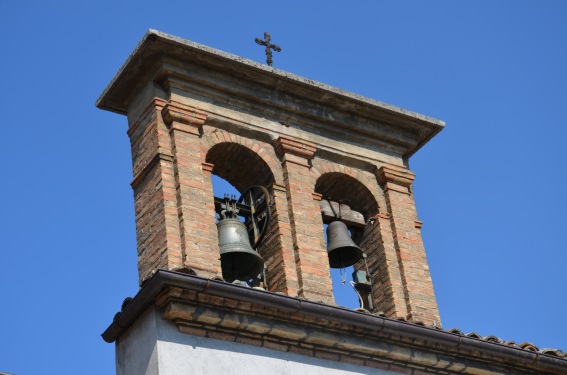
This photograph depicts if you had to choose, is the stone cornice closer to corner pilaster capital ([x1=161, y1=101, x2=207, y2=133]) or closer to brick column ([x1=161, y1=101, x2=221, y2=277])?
brick column ([x1=161, y1=101, x2=221, y2=277])

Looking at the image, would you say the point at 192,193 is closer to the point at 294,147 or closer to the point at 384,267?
the point at 294,147

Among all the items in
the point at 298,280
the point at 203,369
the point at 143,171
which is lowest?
the point at 203,369

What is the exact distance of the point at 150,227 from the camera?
13.5 meters

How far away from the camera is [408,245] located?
580 inches

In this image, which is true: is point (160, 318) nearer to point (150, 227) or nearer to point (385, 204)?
point (150, 227)

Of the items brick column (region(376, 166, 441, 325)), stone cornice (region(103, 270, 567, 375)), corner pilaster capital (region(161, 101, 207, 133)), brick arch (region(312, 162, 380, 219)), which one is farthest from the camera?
brick arch (region(312, 162, 380, 219))

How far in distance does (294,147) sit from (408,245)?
1520 mm

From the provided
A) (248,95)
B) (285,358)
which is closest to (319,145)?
(248,95)

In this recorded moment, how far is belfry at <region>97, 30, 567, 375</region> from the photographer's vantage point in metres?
12.4

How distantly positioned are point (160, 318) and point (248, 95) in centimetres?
320

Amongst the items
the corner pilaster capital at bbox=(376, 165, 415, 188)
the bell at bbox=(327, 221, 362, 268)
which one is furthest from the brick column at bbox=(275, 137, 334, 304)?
the corner pilaster capital at bbox=(376, 165, 415, 188)

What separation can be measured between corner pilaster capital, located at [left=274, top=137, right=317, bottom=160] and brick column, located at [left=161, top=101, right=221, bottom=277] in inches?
33.8

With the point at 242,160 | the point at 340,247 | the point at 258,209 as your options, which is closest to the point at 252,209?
the point at 258,209

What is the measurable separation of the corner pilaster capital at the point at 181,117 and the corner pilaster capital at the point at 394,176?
211cm
